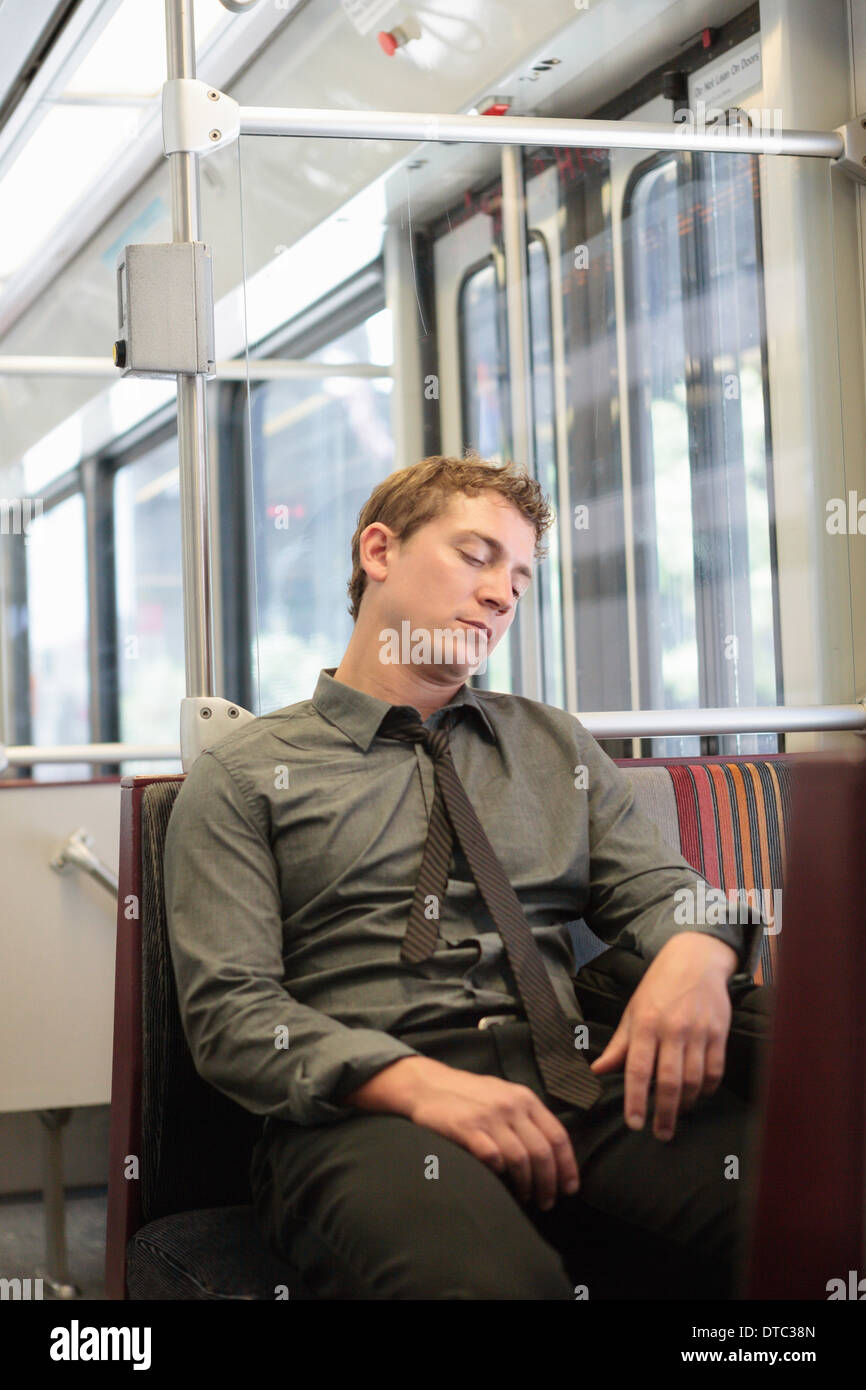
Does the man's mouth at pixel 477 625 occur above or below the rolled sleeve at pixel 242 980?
above

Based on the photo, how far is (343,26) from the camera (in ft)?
9.34

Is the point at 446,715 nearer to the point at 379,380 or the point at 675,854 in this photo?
the point at 675,854

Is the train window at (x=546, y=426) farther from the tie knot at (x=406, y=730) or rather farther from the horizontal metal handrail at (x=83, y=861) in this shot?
the horizontal metal handrail at (x=83, y=861)

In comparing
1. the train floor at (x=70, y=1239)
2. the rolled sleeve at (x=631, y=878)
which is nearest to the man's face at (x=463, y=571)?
the rolled sleeve at (x=631, y=878)

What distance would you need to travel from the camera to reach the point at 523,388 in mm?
2125

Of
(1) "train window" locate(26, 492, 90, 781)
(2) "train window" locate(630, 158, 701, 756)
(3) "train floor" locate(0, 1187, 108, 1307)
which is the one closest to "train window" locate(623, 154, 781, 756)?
(2) "train window" locate(630, 158, 701, 756)

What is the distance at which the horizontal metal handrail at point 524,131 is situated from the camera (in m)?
1.81

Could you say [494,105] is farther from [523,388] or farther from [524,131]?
[523,388]

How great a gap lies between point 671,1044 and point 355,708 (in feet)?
1.72

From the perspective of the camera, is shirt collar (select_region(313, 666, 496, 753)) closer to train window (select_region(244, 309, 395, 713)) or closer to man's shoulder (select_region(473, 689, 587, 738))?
man's shoulder (select_region(473, 689, 587, 738))

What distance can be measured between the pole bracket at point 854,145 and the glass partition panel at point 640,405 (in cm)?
5

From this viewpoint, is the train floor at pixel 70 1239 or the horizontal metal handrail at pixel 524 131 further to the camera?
the train floor at pixel 70 1239

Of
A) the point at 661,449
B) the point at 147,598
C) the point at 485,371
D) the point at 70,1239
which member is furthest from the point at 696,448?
the point at 147,598
